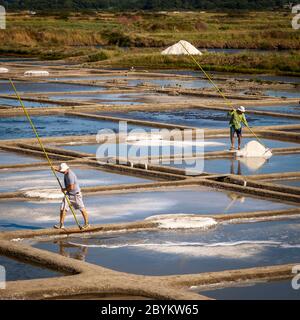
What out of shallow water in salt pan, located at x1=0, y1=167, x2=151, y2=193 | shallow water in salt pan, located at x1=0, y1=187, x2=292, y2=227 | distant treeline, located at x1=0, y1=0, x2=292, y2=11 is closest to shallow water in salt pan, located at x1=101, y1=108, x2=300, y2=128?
shallow water in salt pan, located at x1=0, y1=167, x2=151, y2=193

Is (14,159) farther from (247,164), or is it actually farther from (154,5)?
(154,5)

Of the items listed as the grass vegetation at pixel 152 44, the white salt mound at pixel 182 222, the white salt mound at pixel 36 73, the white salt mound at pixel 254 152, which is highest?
the grass vegetation at pixel 152 44

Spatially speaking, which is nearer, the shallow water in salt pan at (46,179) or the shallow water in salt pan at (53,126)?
the shallow water in salt pan at (46,179)

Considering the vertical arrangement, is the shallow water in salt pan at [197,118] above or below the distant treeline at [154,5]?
below

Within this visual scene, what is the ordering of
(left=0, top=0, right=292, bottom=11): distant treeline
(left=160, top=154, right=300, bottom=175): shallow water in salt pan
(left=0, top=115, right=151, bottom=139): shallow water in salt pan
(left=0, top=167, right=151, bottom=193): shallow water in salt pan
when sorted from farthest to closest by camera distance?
(left=0, top=0, right=292, bottom=11): distant treeline < (left=0, top=115, right=151, bottom=139): shallow water in salt pan < (left=160, top=154, right=300, bottom=175): shallow water in salt pan < (left=0, top=167, right=151, bottom=193): shallow water in salt pan

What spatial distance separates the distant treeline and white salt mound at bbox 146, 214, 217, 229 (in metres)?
149

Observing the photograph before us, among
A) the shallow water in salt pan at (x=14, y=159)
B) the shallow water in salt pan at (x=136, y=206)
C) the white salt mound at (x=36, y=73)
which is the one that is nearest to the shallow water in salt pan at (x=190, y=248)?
the shallow water in salt pan at (x=136, y=206)

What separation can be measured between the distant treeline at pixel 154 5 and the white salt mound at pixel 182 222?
14893 centimetres

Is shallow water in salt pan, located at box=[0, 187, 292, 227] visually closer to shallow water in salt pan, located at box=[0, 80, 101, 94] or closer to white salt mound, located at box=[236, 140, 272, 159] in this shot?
white salt mound, located at box=[236, 140, 272, 159]

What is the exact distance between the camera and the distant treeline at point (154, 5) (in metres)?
168

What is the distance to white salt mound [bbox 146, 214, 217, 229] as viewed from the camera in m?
14.0

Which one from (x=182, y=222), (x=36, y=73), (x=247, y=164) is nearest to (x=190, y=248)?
(x=182, y=222)

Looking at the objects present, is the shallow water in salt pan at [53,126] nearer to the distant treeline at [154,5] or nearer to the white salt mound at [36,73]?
the white salt mound at [36,73]
